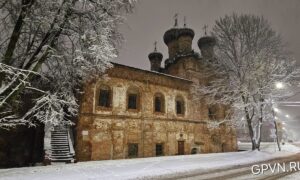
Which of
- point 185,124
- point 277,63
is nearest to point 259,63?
point 277,63

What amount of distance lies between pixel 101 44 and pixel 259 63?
591 inches

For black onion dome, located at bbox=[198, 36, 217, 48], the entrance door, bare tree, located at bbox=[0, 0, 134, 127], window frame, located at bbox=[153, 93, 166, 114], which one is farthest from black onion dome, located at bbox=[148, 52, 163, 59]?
bare tree, located at bbox=[0, 0, 134, 127]

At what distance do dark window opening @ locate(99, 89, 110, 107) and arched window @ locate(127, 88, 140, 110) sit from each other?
5.61ft

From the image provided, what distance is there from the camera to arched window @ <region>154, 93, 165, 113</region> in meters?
21.9

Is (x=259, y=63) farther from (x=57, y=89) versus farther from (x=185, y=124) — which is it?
(x=57, y=89)

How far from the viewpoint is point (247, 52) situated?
72.3 ft

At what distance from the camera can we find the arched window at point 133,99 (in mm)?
20266

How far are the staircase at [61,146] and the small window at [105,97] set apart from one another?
304cm

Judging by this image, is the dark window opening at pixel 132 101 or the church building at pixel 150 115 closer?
the church building at pixel 150 115

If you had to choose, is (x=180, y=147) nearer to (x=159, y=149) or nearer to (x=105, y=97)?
(x=159, y=149)

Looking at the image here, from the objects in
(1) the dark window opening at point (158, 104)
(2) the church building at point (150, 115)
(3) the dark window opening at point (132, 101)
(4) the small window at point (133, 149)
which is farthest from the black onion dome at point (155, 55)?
(4) the small window at point (133, 149)

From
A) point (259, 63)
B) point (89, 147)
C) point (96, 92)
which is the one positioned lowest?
point (89, 147)

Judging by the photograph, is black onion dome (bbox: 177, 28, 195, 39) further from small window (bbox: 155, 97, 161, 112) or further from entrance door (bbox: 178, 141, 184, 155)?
entrance door (bbox: 178, 141, 184, 155)

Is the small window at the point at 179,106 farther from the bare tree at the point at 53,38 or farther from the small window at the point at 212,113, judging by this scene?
the bare tree at the point at 53,38
